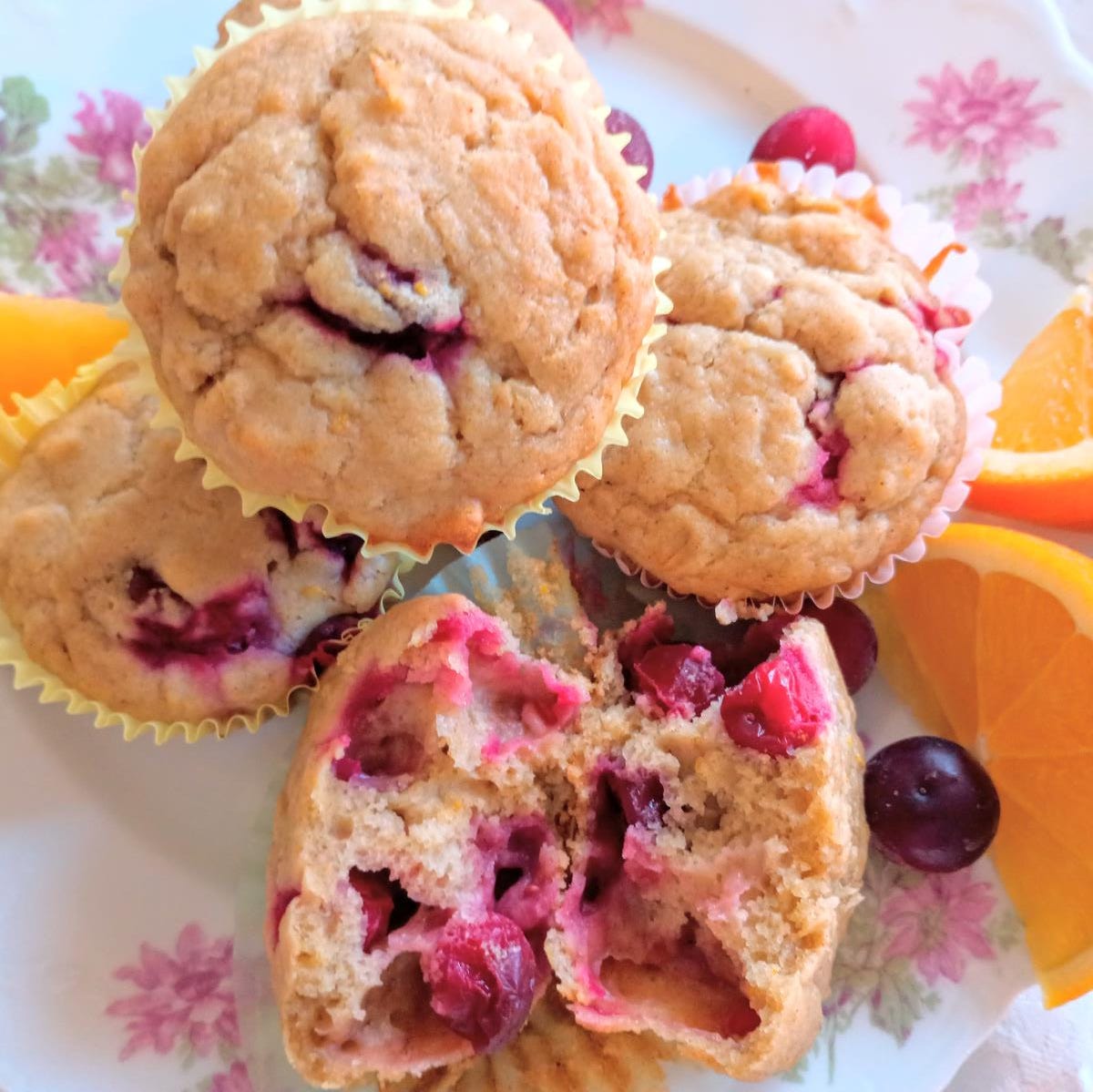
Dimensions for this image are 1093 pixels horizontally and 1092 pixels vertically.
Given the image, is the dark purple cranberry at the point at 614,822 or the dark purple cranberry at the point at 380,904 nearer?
the dark purple cranberry at the point at 380,904

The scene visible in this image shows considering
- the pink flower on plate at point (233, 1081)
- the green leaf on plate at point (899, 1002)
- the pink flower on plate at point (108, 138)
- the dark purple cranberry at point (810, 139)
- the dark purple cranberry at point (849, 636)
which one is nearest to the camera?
the pink flower on plate at point (233, 1081)

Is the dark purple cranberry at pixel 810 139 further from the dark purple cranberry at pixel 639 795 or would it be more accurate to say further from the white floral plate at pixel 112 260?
the dark purple cranberry at pixel 639 795

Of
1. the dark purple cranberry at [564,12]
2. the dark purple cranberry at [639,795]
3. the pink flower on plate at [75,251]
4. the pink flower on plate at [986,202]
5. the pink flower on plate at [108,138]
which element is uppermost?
the pink flower on plate at [986,202]

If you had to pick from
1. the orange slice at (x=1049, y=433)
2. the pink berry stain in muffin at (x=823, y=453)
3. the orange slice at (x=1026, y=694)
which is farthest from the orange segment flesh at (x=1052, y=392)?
the pink berry stain in muffin at (x=823, y=453)

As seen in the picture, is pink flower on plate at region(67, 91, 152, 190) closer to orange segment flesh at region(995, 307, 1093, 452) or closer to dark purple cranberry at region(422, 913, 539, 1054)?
dark purple cranberry at region(422, 913, 539, 1054)

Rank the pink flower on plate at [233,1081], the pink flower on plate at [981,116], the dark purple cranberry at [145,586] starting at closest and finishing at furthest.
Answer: the dark purple cranberry at [145,586]
the pink flower on plate at [233,1081]
the pink flower on plate at [981,116]

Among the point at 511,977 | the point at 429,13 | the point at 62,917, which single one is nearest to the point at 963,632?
the point at 511,977
